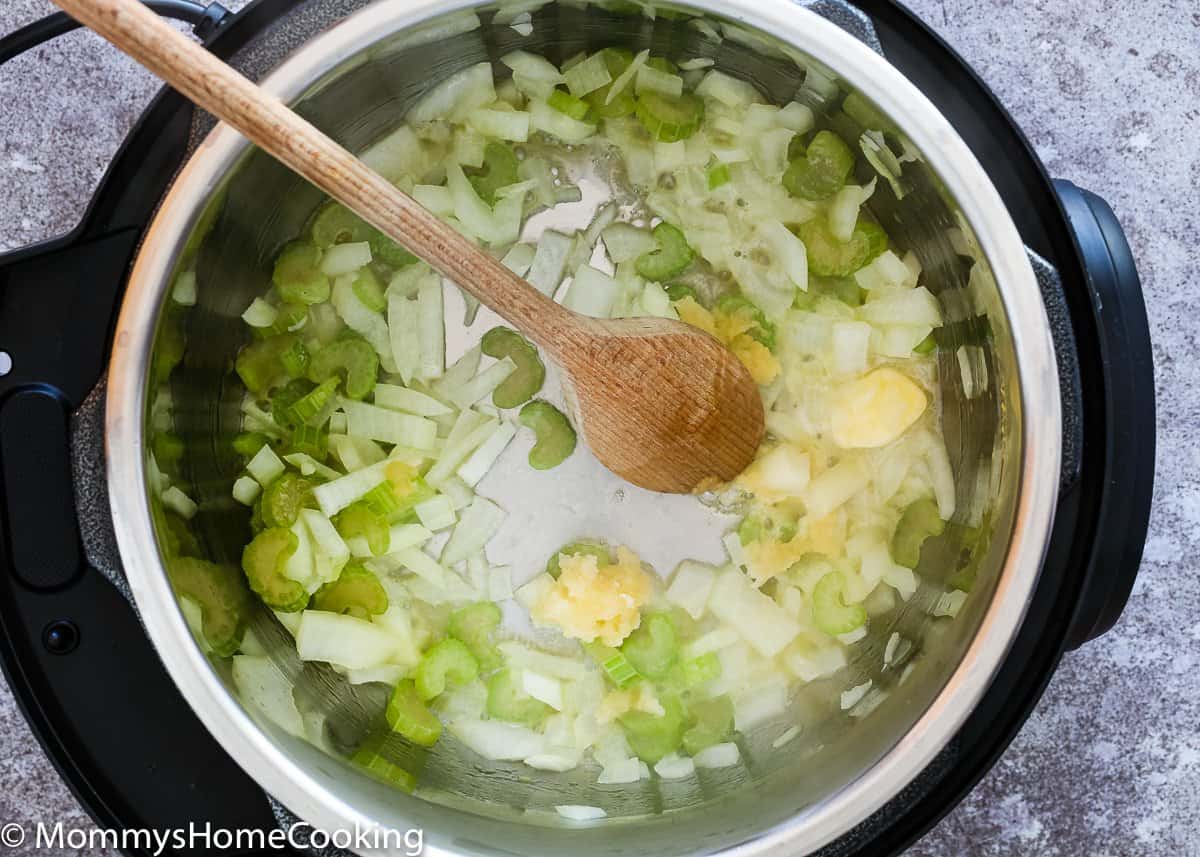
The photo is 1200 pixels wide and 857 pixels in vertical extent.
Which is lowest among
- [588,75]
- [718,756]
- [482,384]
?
[718,756]

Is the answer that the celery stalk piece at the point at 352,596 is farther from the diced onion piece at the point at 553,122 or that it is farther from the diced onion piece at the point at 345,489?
the diced onion piece at the point at 553,122

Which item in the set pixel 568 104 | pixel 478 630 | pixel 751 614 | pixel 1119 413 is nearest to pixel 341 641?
pixel 478 630

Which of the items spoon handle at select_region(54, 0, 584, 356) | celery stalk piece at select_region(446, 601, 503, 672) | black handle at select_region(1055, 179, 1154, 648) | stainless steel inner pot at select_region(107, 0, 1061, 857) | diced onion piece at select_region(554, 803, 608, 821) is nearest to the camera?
spoon handle at select_region(54, 0, 584, 356)

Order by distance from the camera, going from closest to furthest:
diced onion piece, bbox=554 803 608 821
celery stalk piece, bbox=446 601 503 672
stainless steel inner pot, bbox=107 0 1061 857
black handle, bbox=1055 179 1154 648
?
stainless steel inner pot, bbox=107 0 1061 857, black handle, bbox=1055 179 1154 648, diced onion piece, bbox=554 803 608 821, celery stalk piece, bbox=446 601 503 672

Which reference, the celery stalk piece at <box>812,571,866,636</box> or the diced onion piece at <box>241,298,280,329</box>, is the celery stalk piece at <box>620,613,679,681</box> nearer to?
the celery stalk piece at <box>812,571,866,636</box>

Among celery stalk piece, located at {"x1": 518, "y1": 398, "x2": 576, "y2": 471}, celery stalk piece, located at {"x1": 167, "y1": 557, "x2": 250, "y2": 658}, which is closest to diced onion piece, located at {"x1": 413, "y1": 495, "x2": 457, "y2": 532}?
celery stalk piece, located at {"x1": 518, "y1": 398, "x2": 576, "y2": 471}

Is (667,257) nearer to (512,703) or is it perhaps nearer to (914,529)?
(914,529)
